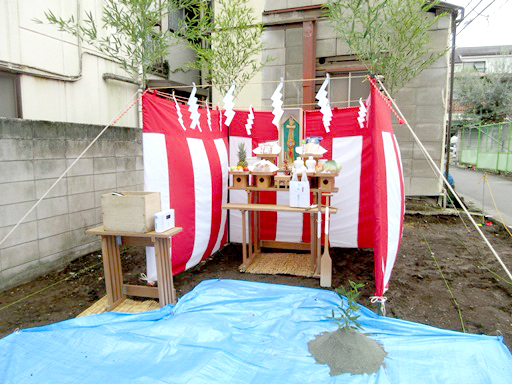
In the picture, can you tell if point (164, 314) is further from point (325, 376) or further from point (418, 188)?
point (418, 188)

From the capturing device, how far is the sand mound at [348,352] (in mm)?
2123

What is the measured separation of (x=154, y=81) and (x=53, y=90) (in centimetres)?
289

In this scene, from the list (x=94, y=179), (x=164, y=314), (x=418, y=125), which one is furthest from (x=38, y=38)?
(x=418, y=125)

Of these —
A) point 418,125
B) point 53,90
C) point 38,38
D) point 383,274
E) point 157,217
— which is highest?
point 38,38

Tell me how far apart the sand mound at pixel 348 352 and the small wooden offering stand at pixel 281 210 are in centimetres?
128

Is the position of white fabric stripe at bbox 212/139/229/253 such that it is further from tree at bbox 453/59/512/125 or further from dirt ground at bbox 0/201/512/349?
tree at bbox 453/59/512/125

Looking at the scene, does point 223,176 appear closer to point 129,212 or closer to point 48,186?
point 129,212

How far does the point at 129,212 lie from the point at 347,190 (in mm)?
2737

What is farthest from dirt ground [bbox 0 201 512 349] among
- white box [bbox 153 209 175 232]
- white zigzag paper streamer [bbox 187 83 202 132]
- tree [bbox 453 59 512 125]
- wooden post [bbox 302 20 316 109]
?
tree [bbox 453 59 512 125]

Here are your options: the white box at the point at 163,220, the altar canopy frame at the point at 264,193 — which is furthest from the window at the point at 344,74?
the white box at the point at 163,220

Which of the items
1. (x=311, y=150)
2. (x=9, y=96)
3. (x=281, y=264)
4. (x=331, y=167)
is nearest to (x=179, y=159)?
(x=311, y=150)

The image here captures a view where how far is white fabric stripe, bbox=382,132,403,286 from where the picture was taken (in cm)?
312

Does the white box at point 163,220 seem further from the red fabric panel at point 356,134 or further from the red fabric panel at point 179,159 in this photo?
the red fabric panel at point 356,134

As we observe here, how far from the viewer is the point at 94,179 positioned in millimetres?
4445
